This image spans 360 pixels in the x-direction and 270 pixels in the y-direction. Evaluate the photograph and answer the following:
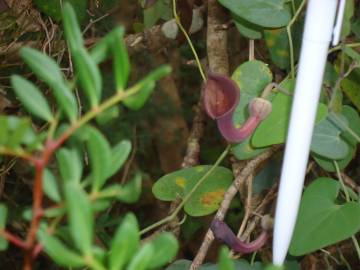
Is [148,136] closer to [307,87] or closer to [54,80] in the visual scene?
[307,87]

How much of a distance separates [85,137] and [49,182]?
0.02 meters

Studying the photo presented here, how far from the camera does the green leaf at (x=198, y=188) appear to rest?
0.69 m

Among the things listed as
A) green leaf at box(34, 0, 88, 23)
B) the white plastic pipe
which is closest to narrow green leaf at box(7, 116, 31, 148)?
the white plastic pipe

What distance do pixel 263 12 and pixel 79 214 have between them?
1.45 ft

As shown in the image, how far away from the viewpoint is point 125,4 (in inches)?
56.4

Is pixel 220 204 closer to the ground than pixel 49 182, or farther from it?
closer to the ground

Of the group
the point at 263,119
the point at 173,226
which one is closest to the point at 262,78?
the point at 263,119

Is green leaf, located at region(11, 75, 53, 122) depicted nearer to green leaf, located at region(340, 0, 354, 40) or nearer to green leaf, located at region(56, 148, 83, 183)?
green leaf, located at region(56, 148, 83, 183)

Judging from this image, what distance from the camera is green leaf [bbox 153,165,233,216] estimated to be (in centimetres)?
69

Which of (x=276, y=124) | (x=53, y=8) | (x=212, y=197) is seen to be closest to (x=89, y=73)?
(x=276, y=124)

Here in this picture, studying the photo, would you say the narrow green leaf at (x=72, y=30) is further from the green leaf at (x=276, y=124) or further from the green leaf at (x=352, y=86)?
→ the green leaf at (x=352, y=86)

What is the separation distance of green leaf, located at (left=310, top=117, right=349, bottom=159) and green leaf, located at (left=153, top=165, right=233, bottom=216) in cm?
11

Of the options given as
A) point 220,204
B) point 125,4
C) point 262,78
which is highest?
point 262,78

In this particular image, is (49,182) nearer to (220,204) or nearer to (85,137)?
(85,137)
